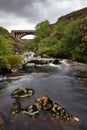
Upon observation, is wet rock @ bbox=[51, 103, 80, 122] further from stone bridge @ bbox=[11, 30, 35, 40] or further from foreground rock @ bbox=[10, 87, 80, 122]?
stone bridge @ bbox=[11, 30, 35, 40]

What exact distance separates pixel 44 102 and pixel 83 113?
2.31 metres

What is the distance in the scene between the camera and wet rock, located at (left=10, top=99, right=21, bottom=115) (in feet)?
38.7

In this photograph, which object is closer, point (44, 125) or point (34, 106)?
point (44, 125)

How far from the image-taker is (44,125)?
33.1 ft

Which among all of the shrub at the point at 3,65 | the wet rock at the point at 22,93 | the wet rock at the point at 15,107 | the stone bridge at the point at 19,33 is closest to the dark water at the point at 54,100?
the wet rock at the point at 15,107

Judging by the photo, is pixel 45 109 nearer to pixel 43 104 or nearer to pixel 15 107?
pixel 43 104

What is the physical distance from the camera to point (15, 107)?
40.9 feet

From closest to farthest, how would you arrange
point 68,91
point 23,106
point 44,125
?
point 44,125
point 23,106
point 68,91

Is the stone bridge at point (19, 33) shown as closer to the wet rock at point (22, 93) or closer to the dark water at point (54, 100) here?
the dark water at point (54, 100)

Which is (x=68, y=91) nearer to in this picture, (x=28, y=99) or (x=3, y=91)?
(x=28, y=99)

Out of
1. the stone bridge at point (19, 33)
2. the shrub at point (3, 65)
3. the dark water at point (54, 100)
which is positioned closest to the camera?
the dark water at point (54, 100)

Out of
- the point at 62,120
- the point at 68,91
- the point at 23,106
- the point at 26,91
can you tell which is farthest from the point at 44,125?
the point at 68,91

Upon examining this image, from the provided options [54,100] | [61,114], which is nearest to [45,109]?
[61,114]

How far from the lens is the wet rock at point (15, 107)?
38.7ft
